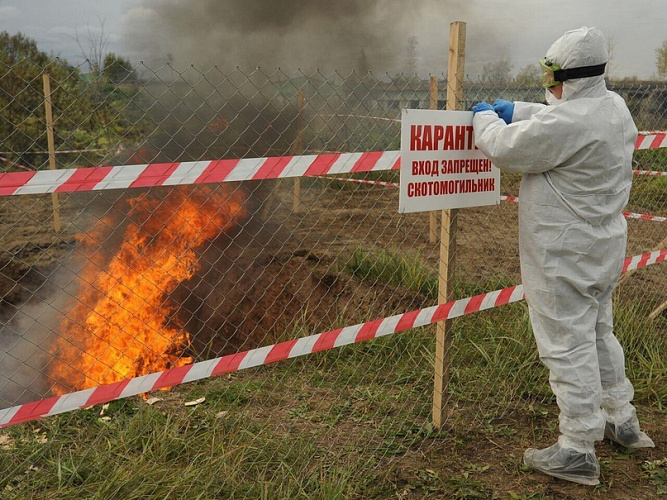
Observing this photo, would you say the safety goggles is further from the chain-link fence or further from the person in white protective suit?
the chain-link fence

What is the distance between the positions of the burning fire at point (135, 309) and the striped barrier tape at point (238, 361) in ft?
5.26

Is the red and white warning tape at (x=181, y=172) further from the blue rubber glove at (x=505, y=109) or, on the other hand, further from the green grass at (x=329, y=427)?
the green grass at (x=329, y=427)

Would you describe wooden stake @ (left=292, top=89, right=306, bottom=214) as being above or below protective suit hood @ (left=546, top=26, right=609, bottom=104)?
below

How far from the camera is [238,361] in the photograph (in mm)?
2641

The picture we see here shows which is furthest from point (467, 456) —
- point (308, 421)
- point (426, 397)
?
point (308, 421)

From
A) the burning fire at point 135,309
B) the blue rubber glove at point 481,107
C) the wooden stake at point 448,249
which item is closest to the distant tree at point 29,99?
the burning fire at point 135,309

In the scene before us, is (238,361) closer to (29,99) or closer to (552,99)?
(552,99)

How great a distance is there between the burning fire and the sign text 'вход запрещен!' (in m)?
1.86

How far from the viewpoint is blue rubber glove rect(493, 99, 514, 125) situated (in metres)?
3.12

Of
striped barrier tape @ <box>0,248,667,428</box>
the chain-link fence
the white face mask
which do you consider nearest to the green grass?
the chain-link fence

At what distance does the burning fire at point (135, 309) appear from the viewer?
4.50m

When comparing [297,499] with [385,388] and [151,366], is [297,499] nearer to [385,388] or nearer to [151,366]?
[385,388]

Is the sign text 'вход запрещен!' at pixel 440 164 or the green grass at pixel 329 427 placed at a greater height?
the sign text 'вход запрещен!' at pixel 440 164

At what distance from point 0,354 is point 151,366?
1.71m
